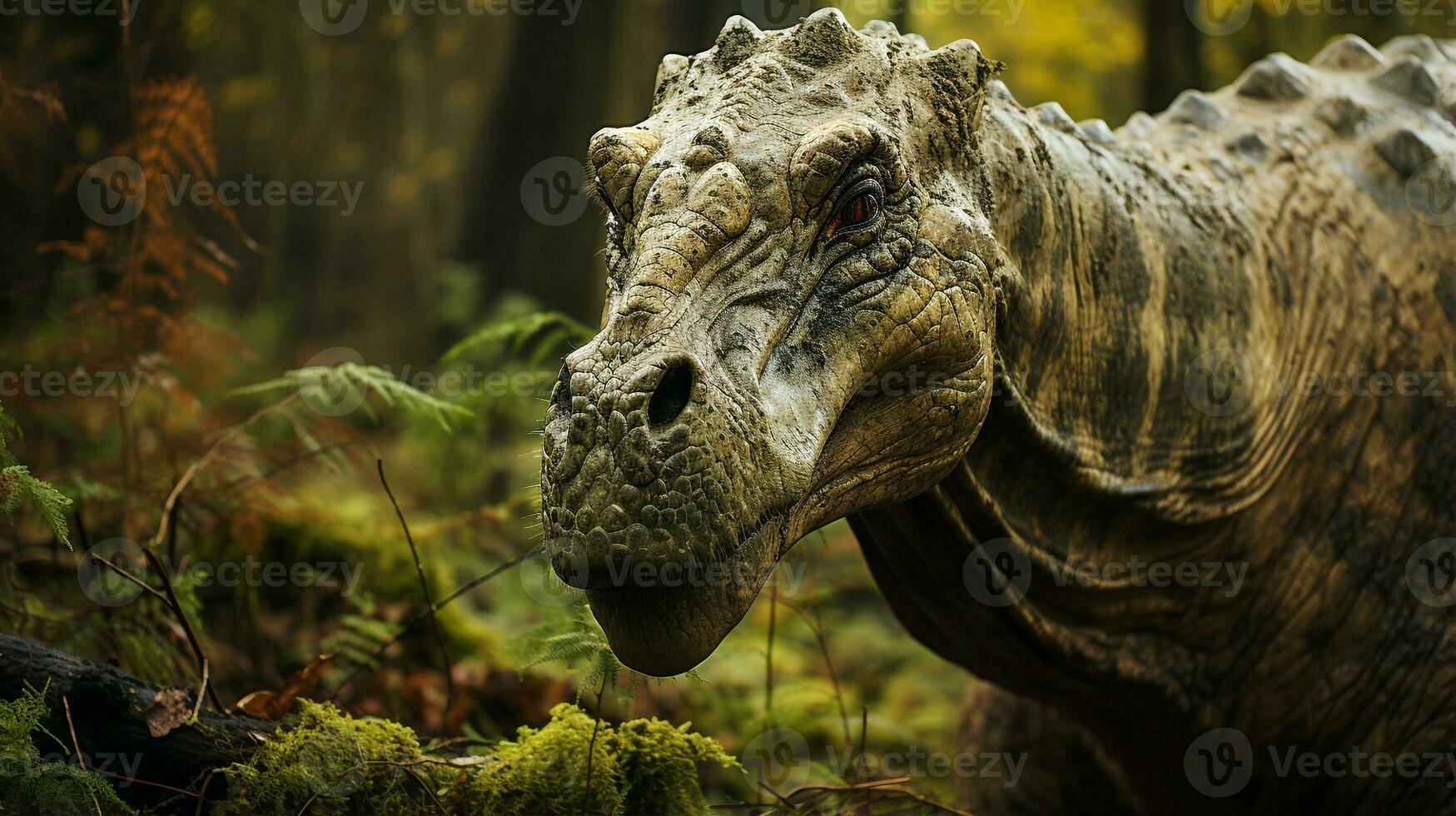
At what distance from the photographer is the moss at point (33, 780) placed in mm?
3107

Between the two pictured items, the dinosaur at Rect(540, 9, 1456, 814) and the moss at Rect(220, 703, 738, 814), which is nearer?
the dinosaur at Rect(540, 9, 1456, 814)

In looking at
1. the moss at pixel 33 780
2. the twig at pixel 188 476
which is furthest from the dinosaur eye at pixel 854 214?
the twig at pixel 188 476

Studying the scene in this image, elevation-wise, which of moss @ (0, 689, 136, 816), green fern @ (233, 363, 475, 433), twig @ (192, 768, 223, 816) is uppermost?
green fern @ (233, 363, 475, 433)

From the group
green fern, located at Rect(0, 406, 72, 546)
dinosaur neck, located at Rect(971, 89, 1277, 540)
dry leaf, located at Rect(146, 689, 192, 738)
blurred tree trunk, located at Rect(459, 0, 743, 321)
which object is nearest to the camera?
dry leaf, located at Rect(146, 689, 192, 738)

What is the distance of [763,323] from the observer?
3.03 metres

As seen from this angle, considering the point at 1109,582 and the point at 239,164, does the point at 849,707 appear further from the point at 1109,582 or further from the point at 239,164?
the point at 239,164

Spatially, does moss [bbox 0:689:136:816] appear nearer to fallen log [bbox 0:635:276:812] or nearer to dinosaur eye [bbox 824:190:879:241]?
fallen log [bbox 0:635:276:812]

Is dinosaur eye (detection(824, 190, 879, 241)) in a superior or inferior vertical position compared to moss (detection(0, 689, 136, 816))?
superior

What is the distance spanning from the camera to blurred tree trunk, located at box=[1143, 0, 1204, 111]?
35.3 ft

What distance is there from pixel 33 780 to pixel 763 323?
7.06 ft

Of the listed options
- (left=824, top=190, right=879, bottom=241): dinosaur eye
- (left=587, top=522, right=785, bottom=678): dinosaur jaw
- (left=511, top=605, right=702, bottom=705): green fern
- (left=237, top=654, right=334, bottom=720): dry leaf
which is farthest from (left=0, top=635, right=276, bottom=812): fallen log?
(left=824, top=190, right=879, bottom=241): dinosaur eye

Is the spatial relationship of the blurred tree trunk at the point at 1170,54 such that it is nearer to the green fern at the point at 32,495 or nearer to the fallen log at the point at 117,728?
the green fern at the point at 32,495

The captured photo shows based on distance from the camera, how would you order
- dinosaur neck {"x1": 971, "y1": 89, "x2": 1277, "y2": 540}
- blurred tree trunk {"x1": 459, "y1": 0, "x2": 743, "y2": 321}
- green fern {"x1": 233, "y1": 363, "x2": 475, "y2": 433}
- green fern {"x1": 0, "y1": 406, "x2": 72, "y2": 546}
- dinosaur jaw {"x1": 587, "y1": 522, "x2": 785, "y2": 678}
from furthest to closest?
blurred tree trunk {"x1": 459, "y1": 0, "x2": 743, "y2": 321} < green fern {"x1": 233, "y1": 363, "x2": 475, "y2": 433} < dinosaur neck {"x1": 971, "y1": 89, "x2": 1277, "y2": 540} < green fern {"x1": 0, "y1": 406, "x2": 72, "y2": 546} < dinosaur jaw {"x1": 587, "y1": 522, "x2": 785, "y2": 678}

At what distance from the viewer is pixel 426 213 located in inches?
789
